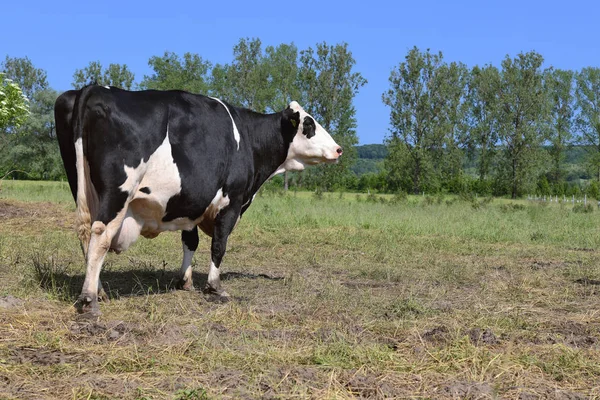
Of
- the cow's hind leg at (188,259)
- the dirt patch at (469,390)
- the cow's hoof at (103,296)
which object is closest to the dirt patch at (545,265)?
the cow's hind leg at (188,259)

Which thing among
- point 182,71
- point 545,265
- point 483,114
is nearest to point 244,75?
point 182,71

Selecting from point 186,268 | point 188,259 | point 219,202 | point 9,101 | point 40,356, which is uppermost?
point 9,101

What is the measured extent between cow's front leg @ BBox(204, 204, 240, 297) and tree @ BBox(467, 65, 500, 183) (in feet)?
195

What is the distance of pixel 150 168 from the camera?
6609 millimetres

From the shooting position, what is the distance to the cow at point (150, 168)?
250 inches

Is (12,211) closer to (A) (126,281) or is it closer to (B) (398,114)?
(A) (126,281)

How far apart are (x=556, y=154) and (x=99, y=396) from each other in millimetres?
78522

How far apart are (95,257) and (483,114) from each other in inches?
2940

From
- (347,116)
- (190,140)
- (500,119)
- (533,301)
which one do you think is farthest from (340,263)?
(500,119)

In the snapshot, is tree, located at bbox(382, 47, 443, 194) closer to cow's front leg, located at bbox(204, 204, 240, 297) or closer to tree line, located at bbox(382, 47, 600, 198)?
tree line, located at bbox(382, 47, 600, 198)

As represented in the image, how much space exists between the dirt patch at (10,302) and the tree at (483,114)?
61.3m

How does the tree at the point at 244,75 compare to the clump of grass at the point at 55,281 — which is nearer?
the clump of grass at the point at 55,281

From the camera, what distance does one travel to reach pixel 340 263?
10531mm

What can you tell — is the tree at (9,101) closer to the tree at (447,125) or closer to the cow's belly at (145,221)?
the cow's belly at (145,221)
